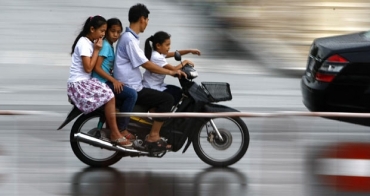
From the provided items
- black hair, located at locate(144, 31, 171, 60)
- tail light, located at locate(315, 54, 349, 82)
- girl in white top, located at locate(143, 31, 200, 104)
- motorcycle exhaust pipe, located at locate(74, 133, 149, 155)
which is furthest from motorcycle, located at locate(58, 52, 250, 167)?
tail light, located at locate(315, 54, 349, 82)

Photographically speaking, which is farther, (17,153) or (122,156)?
(122,156)

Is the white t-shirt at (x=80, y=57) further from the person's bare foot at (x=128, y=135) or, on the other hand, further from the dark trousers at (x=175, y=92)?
A: the dark trousers at (x=175, y=92)

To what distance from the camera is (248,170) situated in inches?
263

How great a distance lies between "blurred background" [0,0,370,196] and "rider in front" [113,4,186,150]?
62 centimetres

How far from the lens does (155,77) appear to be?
8.12 meters

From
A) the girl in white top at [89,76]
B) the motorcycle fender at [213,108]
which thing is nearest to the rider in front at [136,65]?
the girl in white top at [89,76]

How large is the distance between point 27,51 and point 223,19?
403 cm

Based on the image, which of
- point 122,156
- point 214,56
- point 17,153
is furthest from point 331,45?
point 214,56

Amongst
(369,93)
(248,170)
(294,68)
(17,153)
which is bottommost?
(294,68)

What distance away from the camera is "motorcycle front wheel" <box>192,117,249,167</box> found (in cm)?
682

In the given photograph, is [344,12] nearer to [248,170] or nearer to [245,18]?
[245,18]

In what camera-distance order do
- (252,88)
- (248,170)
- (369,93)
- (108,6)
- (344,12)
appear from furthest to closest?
(108,6)
(344,12)
(252,88)
(369,93)
(248,170)

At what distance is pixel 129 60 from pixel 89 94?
522 mm

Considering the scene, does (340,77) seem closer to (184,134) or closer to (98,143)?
(184,134)
